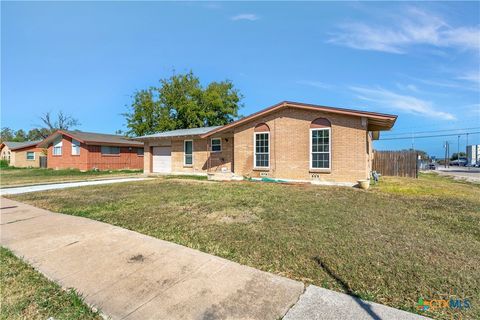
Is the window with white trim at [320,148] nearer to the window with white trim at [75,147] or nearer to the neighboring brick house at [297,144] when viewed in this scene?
the neighboring brick house at [297,144]

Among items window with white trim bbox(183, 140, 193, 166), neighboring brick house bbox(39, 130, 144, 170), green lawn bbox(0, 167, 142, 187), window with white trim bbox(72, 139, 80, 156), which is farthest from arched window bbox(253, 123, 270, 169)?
window with white trim bbox(72, 139, 80, 156)

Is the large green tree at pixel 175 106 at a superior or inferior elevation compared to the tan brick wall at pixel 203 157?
superior

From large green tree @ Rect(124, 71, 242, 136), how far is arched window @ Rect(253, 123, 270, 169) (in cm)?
2138

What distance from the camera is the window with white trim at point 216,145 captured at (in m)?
16.2

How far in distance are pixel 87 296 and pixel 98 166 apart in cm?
2504

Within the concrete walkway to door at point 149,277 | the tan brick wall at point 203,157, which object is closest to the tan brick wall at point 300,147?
the tan brick wall at point 203,157

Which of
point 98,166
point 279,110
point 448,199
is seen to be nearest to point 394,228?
point 448,199

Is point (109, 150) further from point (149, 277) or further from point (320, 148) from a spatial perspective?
point (149, 277)

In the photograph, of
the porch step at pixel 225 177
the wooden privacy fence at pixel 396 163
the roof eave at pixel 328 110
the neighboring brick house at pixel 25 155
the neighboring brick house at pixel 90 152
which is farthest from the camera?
the neighboring brick house at pixel 25 155

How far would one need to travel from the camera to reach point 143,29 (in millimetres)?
13375

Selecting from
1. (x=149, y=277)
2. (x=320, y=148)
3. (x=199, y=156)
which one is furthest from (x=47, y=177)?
(x=149, y=277)

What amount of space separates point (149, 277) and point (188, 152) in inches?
589

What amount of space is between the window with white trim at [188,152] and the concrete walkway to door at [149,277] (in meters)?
12.7

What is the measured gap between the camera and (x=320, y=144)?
39.4ft
